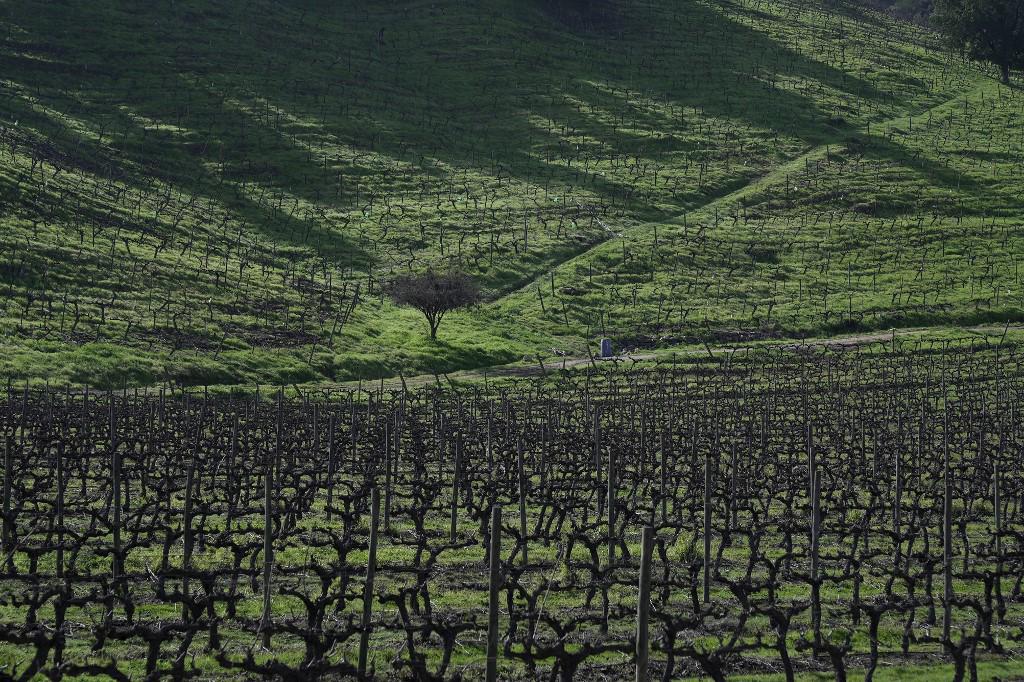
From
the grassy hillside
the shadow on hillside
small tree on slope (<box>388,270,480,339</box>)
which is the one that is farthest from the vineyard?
the shadow on hillside

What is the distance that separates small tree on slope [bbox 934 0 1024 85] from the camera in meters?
131

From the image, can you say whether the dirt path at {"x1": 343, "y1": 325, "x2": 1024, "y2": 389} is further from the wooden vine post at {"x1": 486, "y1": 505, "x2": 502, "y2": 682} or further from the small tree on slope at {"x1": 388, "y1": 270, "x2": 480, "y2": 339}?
the wooden vine post at {"x1": 486, "y1": 505, "x2": 502, "y2": 682}

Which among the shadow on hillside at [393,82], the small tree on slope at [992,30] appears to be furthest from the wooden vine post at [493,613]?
the small tree on slope at [992,30]

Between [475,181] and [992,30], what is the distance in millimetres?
62975

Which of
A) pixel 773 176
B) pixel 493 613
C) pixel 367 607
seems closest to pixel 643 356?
pixel 773 176

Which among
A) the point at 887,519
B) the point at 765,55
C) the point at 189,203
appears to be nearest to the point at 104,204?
the point at 189,203

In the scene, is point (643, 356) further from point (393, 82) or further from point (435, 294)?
point (393, 82)

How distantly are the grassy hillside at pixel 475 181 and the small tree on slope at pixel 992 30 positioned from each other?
422cm

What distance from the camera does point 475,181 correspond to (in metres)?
104

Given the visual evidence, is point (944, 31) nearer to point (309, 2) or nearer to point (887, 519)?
point (309, 2)

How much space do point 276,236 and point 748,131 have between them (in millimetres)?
49639

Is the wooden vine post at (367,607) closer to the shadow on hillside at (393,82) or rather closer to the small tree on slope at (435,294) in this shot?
Answer: the small tree on slope at (435,294)

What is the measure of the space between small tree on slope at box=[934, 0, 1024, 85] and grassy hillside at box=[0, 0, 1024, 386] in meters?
4.22

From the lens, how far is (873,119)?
120 m
